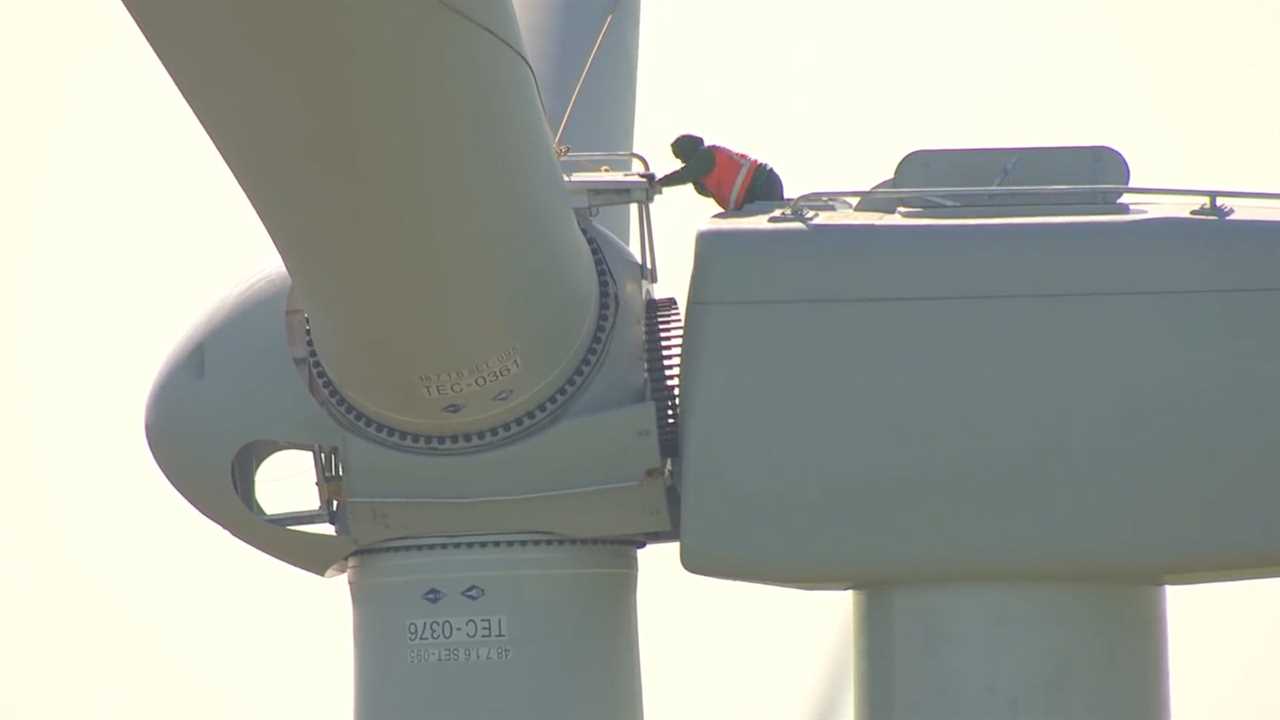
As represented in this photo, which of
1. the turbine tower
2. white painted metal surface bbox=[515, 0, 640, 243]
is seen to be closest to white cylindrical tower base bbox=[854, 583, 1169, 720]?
the turbine tower

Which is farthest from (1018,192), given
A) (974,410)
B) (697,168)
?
(697,168)

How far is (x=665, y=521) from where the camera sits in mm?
12453

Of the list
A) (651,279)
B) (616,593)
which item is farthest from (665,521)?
(651,279)

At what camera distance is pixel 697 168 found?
43.3ft

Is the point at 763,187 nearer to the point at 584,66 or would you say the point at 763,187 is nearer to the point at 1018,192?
the point at 1018,192

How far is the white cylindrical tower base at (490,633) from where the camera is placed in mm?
12328

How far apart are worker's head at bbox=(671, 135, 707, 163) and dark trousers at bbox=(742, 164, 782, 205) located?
0.42 meters

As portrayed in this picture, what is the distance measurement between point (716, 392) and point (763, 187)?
217 cm

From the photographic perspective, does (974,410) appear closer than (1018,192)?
Yes

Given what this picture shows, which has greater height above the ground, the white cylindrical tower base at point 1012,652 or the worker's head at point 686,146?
the worker's head at point 686,146

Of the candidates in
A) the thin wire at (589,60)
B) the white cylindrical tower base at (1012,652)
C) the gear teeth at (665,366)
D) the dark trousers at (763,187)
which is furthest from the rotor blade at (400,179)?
the thin wire at (589,60)

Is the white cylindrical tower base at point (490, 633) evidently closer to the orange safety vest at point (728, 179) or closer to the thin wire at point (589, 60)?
the orange safety vest at point (728, 179)

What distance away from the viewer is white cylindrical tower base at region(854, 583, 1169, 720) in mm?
11742

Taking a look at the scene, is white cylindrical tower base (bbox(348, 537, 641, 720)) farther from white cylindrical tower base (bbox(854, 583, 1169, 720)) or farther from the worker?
the worker
